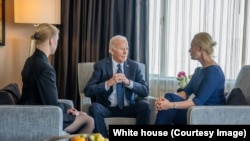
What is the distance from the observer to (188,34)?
463cm

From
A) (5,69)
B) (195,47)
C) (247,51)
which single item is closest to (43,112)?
(195,47)

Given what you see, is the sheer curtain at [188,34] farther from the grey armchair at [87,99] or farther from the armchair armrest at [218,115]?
the armchair armrest at [218,115]

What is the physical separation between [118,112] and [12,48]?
5.44 ft

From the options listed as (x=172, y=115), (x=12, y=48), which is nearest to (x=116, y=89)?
(x=172, y=115)

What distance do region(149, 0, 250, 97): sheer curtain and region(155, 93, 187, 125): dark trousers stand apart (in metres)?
1.28

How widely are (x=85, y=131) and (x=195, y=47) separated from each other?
1203mm

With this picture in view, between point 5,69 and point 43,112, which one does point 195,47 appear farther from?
point 5,69

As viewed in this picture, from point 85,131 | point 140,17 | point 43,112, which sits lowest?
point 85,131

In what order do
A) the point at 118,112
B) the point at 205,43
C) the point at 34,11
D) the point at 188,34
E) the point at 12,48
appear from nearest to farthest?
the point at 205,43, the point at 118,112, the point at 34,11, the point at 12,48, the point at 188,34

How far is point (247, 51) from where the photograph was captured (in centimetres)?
456

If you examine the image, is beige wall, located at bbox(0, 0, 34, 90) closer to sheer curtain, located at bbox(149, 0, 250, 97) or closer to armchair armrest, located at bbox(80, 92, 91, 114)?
armchair armrest, located at bbox(80, 92, 91, 114)

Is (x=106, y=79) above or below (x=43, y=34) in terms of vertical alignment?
below

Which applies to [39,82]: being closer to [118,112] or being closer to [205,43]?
[118,112]

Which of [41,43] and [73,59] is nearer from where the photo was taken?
[41,43]
